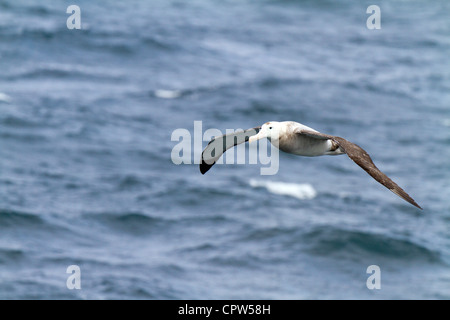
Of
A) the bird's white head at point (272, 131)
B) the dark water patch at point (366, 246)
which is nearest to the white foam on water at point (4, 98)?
the dark water patch at point (366, 246)

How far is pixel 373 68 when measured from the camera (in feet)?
357

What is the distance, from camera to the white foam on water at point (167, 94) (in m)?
96.6

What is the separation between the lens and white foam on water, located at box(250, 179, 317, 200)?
286ft

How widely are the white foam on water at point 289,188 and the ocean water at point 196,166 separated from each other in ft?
0.69

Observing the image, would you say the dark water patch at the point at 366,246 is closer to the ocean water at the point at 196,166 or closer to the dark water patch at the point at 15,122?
the ocean water at the point at 196,166

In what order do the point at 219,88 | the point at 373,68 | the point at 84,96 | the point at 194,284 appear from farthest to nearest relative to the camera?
1. the point at 373,68
2. the point at 219,88
3. the point at 84,96
4. the point at 194,284

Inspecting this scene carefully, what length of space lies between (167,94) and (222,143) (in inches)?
3000

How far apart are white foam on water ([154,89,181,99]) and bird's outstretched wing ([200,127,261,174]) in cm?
7476

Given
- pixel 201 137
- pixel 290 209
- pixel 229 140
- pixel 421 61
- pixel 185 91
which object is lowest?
pixel 229 140

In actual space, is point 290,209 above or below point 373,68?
below

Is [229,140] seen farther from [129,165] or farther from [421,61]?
[421,61]
